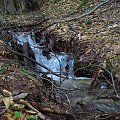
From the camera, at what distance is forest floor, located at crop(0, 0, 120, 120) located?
387cm

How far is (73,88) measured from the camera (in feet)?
17.5

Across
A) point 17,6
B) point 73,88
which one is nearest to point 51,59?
point 73,88

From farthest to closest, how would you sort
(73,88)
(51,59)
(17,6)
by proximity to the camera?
1. (17,6)
2. (51,59)
3. (73,88)

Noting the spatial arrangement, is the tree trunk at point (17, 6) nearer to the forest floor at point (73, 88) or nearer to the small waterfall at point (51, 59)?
the small waterfall at point (51, 59)

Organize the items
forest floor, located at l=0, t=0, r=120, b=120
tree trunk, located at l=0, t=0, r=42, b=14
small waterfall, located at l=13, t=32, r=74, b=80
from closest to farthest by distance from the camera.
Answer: forest floor, located at l=0, t=0, r=120, b=120, small waterfall, located at l=13, t=32, r=74, b=80, tree trunk, located at l=0, t=0, r=42, b=14

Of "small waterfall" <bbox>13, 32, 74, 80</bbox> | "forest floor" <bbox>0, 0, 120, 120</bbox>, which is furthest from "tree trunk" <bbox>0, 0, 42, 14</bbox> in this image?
"forest floor" <bbox>0, 0, 120, 120</bbox>

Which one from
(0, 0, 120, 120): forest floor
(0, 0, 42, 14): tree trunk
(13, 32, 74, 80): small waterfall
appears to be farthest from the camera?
(0, 0, 42, 14): tree trunk

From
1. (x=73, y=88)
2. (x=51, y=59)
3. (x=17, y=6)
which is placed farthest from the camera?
(x=17, y=6)

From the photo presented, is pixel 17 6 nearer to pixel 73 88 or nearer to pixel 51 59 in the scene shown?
pixel 51 59

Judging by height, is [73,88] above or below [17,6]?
below

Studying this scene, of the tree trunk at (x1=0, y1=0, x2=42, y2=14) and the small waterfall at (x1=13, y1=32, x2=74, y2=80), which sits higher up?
the tree trunk at (x1=0, y1=0, x2=42, y2=14)

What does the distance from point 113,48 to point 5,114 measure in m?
3.06

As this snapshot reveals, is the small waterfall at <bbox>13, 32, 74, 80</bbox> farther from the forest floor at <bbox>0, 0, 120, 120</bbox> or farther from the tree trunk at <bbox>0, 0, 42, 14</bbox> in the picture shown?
the tree trunk at <bbox>0, 0, 42, 14</bbox>

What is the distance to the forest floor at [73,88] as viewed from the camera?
12.7 feet
